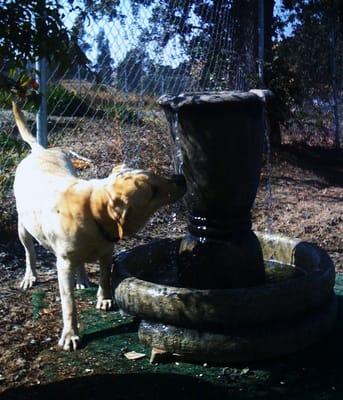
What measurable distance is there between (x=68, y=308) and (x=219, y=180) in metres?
1.20

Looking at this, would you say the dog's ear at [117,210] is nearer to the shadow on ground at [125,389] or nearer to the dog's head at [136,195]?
the dog's head at [136,195]

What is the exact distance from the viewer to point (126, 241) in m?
6.25

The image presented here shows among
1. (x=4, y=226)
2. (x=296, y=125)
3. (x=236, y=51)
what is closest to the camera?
(x=4, y=226)

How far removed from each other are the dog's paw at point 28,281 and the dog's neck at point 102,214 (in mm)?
1428

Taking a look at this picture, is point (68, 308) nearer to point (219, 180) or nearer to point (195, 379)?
point (195, 379)

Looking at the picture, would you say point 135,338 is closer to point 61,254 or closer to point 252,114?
point 61,254

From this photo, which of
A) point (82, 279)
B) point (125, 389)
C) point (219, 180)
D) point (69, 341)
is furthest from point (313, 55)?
point (125, 389)

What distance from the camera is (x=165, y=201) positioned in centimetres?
370

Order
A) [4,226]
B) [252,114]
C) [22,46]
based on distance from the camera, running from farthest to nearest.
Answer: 1. [4,226]
2. [252,114]
3. [22,46]

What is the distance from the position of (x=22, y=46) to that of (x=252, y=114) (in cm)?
158

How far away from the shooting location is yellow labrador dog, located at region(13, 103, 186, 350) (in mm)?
3574

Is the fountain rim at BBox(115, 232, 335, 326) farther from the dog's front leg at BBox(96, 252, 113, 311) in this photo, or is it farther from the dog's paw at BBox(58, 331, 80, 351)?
the dog's front leg at BBox(96, 252, 113, 311)

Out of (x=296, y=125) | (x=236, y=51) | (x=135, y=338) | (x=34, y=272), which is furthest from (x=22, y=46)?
(x=296, y=125)

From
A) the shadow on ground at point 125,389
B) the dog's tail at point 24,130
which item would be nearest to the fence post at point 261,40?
the dog's tail at point 24,130
